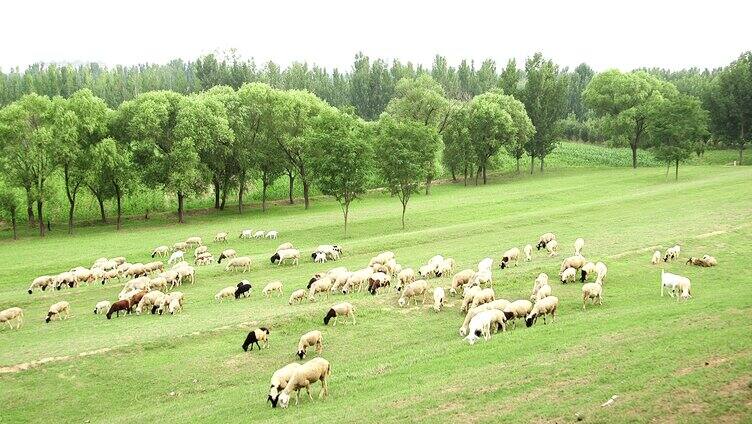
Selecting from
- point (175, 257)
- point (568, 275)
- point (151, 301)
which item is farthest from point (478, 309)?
point (175, 257)

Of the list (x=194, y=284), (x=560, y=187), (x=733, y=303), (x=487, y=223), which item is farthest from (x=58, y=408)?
(x=560, y=187)

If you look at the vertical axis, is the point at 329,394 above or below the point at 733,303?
below

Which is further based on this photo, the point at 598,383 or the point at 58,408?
the point at 58,408

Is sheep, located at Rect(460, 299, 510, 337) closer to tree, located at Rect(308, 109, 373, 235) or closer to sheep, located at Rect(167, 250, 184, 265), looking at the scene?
sheep, located at Rect(167, 250, 184, 265)

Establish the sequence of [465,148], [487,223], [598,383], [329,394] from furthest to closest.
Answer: [465,148]
[487,223]
[329,394]
[598,383]

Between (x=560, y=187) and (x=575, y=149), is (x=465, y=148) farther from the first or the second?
(x=575, y=149)

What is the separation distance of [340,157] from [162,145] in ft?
87.4

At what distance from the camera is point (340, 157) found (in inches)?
2186

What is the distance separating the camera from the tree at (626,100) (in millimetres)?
96625

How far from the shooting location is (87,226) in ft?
233

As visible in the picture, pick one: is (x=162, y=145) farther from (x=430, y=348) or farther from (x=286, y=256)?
(x=430, y=348)

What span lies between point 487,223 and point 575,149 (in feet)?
262

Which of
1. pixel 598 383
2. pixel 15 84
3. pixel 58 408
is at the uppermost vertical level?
pixel 15 84

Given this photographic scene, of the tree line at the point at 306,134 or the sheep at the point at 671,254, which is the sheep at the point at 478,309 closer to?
the sheep at the point at 671,254
